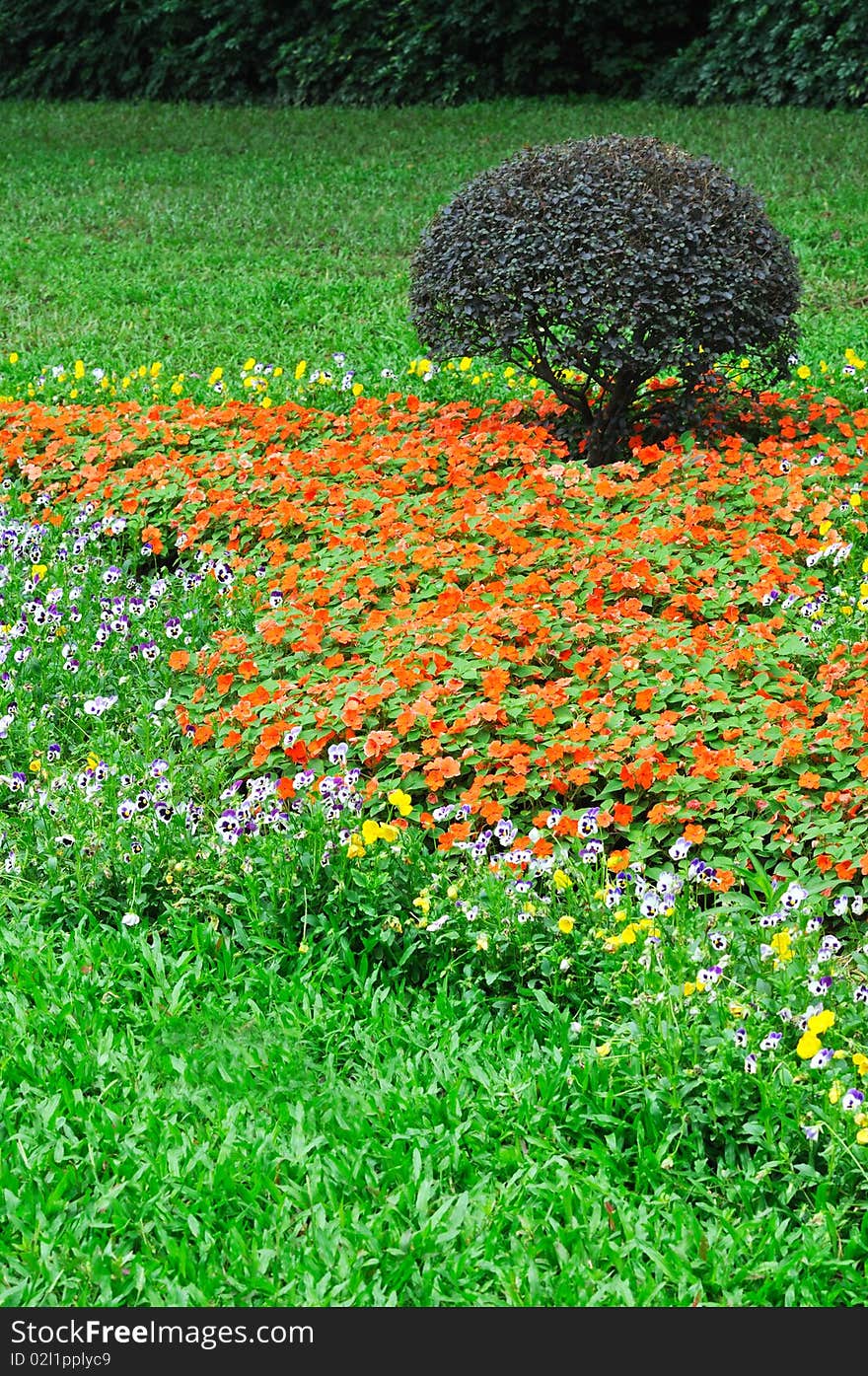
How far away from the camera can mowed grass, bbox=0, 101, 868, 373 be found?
26.3 feet

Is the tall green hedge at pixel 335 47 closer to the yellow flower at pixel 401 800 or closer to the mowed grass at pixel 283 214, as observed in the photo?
the mowed grass at pixel 283 214

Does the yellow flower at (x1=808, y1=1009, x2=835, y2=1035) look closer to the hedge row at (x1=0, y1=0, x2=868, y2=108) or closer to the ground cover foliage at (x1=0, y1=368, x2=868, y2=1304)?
the ground cover foliage at (x1=0, y1=368, x2=868, y2=1304)

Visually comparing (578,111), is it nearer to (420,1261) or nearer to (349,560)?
(349,560)

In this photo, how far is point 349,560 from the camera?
4.74 meters

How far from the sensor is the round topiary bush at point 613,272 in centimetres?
521

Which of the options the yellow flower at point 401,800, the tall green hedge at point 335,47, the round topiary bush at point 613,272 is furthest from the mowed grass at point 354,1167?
the tall green hedge at point 335,47

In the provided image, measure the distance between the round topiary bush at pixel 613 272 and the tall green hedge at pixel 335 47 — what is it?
10.2 meters

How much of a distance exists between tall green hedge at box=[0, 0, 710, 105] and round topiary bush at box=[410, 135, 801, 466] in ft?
33.6

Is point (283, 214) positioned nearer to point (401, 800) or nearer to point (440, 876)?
point (401, 800)

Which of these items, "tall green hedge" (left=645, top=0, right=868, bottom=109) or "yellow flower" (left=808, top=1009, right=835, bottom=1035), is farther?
"tall green hedge" (left=645, top=0, right=868, bottom=109)

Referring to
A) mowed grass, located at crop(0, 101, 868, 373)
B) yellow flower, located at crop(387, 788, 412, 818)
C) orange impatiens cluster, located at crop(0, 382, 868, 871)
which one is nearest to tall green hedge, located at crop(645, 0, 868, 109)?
mowed grass, located at crop(0, 101, 868, 373)

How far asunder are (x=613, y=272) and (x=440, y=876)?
9.44ft

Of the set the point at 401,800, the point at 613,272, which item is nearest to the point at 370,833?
the point at 401,800

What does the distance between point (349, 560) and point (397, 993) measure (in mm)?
2016
